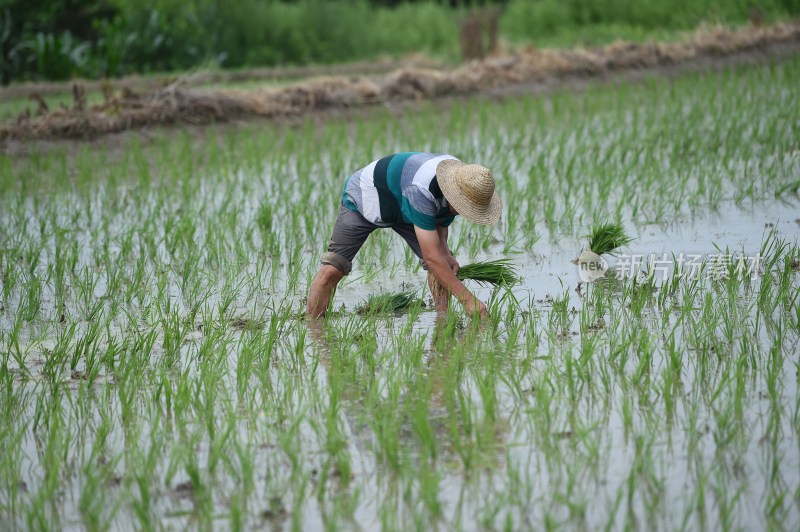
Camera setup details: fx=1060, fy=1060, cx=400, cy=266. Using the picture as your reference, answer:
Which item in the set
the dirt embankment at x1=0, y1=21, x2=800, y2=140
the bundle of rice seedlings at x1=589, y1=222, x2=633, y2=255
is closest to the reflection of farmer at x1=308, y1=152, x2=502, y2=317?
the bundle of rice seedlings at x1=589, y1=222, x2=633, y2=255

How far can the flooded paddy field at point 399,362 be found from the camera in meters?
2.63

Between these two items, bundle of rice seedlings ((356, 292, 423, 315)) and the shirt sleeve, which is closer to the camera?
the shirt sleeve

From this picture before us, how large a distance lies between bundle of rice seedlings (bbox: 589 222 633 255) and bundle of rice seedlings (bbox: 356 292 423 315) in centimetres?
93

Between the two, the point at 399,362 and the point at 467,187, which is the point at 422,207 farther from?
the point at 399,362

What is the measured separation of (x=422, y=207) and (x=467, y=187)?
181mm

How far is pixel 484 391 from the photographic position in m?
3.03

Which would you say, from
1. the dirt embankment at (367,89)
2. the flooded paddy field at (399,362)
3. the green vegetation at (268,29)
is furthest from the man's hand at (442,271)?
the green vegetation at (268,29)

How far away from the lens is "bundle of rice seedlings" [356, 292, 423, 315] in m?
4.18

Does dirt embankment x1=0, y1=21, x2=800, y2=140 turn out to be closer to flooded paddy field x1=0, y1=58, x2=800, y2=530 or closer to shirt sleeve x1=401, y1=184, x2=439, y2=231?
flooded paddy field x1=0, y1=58, x2=800, y2=530

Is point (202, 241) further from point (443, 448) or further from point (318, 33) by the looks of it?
point (318, 33)

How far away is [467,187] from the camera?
365 centimetres

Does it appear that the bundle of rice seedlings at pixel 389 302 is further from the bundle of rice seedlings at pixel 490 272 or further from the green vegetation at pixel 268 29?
the green vegetation at pixel 268 29

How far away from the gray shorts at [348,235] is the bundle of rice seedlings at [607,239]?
0.98 m

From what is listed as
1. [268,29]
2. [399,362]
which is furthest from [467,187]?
[268,29]
